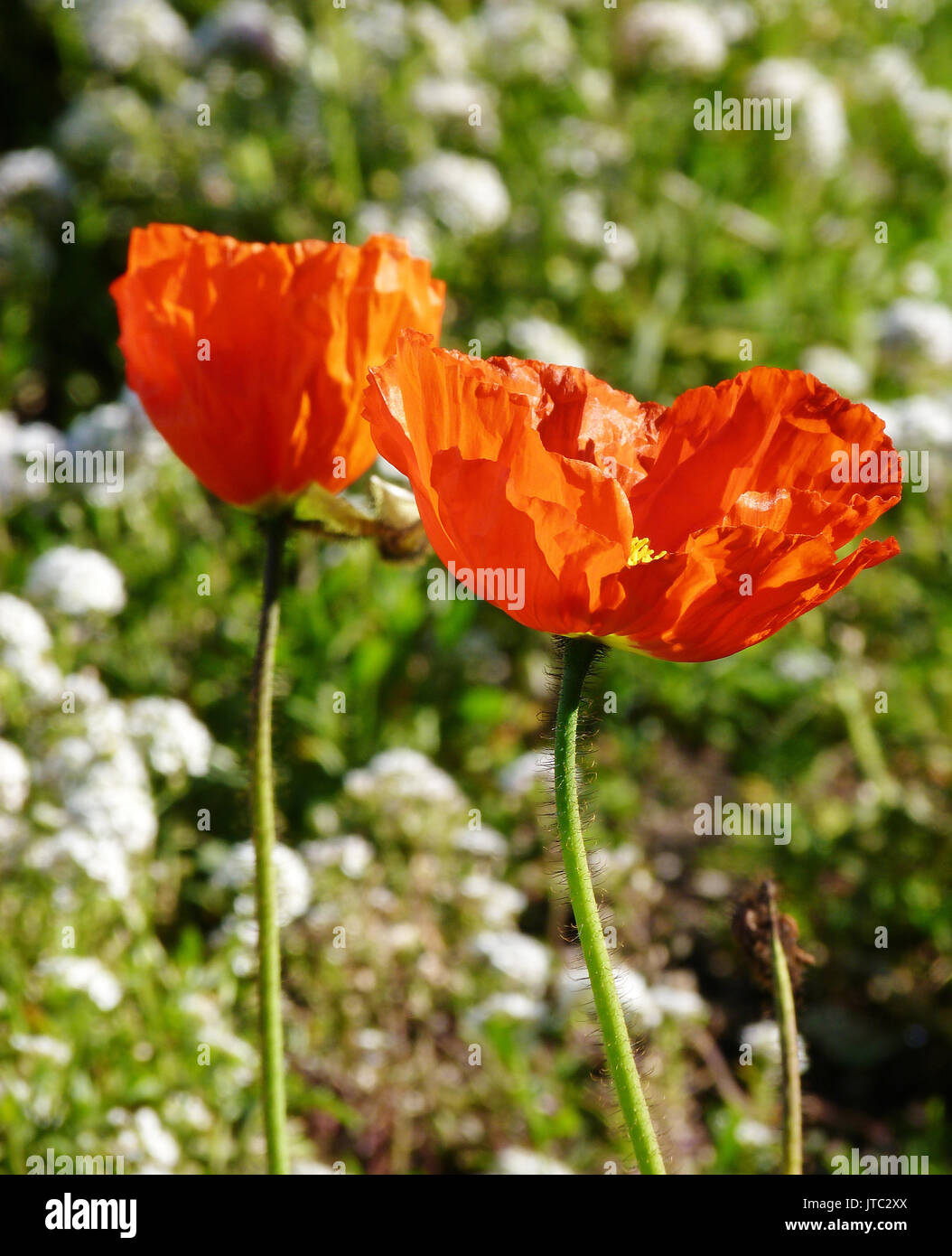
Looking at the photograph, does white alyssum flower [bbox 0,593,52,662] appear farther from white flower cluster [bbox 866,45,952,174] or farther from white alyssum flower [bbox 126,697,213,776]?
white flower cluster [bbox 866,45,952,174]

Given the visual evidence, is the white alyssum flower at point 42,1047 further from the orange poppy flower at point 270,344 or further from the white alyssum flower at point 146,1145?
the orange poppy flower at point 270,344

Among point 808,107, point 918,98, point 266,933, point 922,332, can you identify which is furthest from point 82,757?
point 918,98

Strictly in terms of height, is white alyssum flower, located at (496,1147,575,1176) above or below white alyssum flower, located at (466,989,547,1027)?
below

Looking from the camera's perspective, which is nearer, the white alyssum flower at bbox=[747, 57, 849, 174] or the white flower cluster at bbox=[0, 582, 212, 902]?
the white flower cluster at bbox=[0, 582, 212, 902]

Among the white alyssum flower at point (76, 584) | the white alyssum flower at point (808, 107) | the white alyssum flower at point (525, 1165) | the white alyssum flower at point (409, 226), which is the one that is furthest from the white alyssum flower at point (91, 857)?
the white alyssum flower at point (808, 107)

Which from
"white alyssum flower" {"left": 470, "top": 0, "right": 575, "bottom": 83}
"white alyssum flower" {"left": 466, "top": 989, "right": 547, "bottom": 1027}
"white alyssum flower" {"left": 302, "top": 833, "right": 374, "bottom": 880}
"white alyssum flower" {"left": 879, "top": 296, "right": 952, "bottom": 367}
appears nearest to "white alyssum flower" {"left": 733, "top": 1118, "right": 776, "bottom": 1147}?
"white alyssum flower" {"left": 466, "top": 989, "right": 547, "bottom": 1027}

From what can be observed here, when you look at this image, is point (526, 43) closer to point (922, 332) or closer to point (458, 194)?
point (458, 194)

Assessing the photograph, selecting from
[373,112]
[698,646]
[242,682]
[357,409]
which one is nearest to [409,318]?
[357,409]
